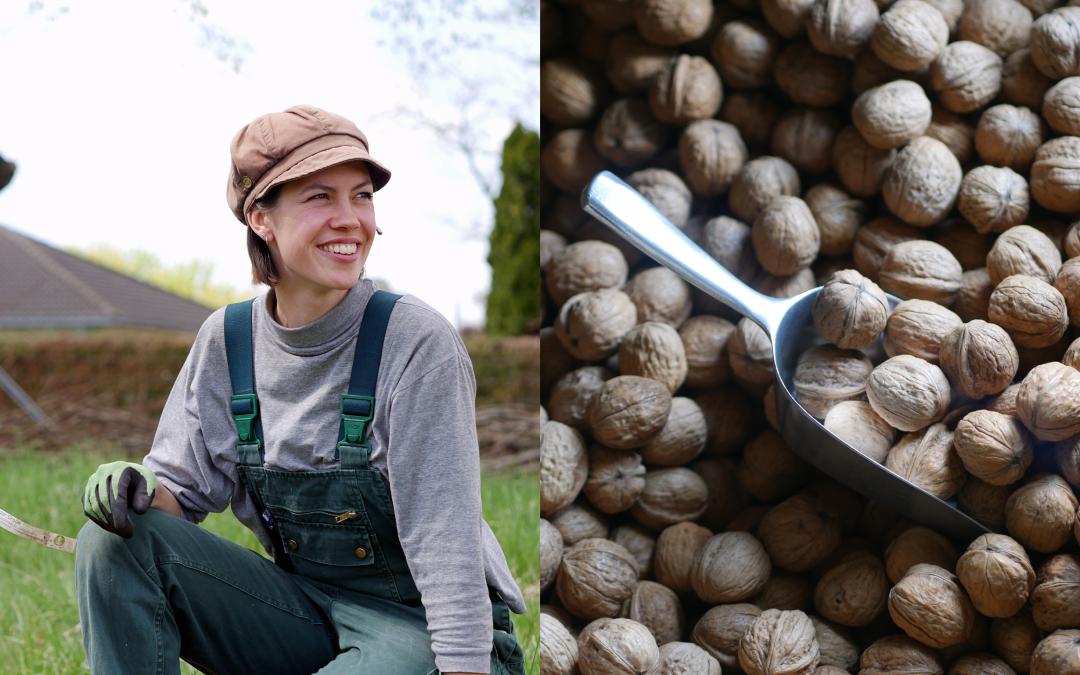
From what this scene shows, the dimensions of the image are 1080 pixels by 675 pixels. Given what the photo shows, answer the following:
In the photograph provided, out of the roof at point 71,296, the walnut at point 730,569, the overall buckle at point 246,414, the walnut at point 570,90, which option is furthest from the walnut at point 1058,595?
the roof at point 71,296

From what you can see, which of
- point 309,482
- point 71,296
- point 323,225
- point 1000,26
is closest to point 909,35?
point 1000,26

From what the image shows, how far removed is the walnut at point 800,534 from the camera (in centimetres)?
169

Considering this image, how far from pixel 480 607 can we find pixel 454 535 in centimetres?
12

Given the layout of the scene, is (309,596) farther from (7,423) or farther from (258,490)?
(7,423)

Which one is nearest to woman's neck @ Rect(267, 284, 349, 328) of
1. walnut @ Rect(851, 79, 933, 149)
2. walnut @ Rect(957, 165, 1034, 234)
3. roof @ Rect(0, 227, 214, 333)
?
walnut @ Rect(851, 79, 933, 149)

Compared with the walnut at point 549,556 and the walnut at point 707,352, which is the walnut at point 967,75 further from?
the walnut at point 549,556

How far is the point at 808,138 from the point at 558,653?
1.38 metres

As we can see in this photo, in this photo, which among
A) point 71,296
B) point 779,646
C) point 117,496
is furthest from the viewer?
point 71,296

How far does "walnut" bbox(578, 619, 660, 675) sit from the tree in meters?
2.79

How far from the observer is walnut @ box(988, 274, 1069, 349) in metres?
1.51

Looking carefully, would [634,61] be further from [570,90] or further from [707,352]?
[707,352]

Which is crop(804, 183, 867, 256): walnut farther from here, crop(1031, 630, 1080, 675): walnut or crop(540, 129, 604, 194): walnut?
crop(1031, 630, 1080, 675): walnut

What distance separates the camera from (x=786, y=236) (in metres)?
1.77

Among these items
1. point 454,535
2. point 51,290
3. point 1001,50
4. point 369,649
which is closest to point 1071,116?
point 1001,50
